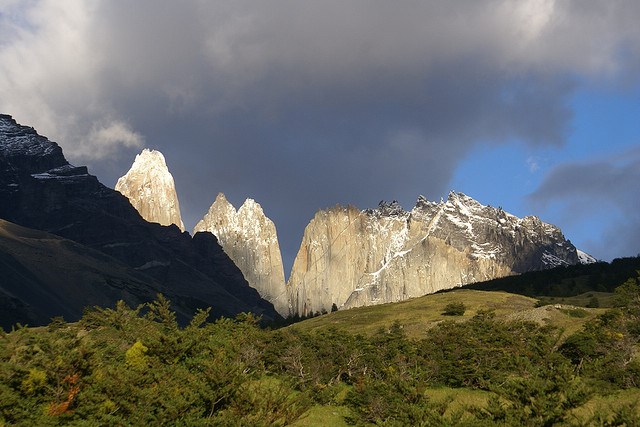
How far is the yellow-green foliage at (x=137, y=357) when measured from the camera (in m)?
41.1

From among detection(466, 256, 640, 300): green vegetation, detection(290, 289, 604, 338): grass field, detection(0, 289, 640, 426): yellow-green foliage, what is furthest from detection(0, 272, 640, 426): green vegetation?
detection(466, 256, 640, 300): green vegetation

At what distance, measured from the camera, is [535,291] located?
14638 centimetres

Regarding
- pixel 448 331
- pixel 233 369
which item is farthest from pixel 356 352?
pixel 233 369

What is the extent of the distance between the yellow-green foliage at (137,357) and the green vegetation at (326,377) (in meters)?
0.11

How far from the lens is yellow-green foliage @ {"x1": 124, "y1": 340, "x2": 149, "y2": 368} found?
41094mm

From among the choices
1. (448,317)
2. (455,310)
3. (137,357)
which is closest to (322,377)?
(137,357)

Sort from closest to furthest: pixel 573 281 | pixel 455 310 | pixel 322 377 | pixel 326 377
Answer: pixel 322 377, pixel 326 377, pixel 455 310, pixel 573 281

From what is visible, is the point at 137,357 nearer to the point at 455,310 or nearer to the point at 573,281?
the point at 455,310

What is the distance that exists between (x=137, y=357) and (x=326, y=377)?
15298 millimetres

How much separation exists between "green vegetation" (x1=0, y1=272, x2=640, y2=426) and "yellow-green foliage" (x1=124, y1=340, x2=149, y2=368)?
0.11m

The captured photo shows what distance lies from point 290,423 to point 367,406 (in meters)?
4.50

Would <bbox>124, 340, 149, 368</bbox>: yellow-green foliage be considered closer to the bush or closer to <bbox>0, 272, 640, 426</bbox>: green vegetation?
<bbox>0, 272, 640, 426</bbox>: green vegetation

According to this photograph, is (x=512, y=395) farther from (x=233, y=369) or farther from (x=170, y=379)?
(x=170, y=379)

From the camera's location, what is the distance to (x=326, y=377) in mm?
51281
